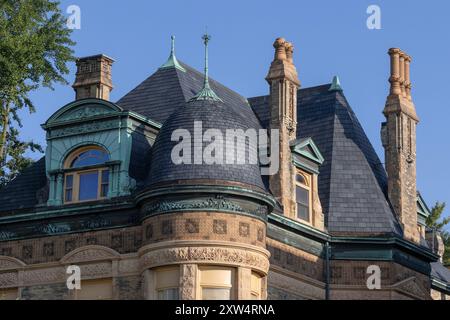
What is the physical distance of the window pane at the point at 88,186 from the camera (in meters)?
48.3

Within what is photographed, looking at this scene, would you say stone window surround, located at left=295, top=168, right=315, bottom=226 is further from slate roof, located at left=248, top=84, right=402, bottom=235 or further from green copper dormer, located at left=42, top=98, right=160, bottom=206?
green copper dormer, located at left=42, top=98, right=160, bottom=206

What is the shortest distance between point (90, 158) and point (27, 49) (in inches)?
231

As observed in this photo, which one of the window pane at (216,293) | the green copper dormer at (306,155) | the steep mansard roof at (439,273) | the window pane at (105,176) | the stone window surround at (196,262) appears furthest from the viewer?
the steep mansard roof at (439,273)

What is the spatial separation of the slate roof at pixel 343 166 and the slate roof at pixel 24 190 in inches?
330

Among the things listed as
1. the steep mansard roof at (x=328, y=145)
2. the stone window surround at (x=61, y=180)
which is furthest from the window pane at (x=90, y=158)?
the steep mansard roof at (x=328, y=145)

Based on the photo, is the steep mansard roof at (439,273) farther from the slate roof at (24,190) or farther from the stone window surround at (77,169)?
the slate roof at (24,190)

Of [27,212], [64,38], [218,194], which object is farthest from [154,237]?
[64,38]

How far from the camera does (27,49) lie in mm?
52406

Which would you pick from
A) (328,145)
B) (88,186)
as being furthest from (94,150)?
(328,145)

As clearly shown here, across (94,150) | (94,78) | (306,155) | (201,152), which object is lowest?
(201,152)

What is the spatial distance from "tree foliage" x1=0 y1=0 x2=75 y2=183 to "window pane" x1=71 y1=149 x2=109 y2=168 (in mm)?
5326

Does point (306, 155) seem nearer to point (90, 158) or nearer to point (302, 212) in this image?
point (302, 212)

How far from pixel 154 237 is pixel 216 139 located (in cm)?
360
